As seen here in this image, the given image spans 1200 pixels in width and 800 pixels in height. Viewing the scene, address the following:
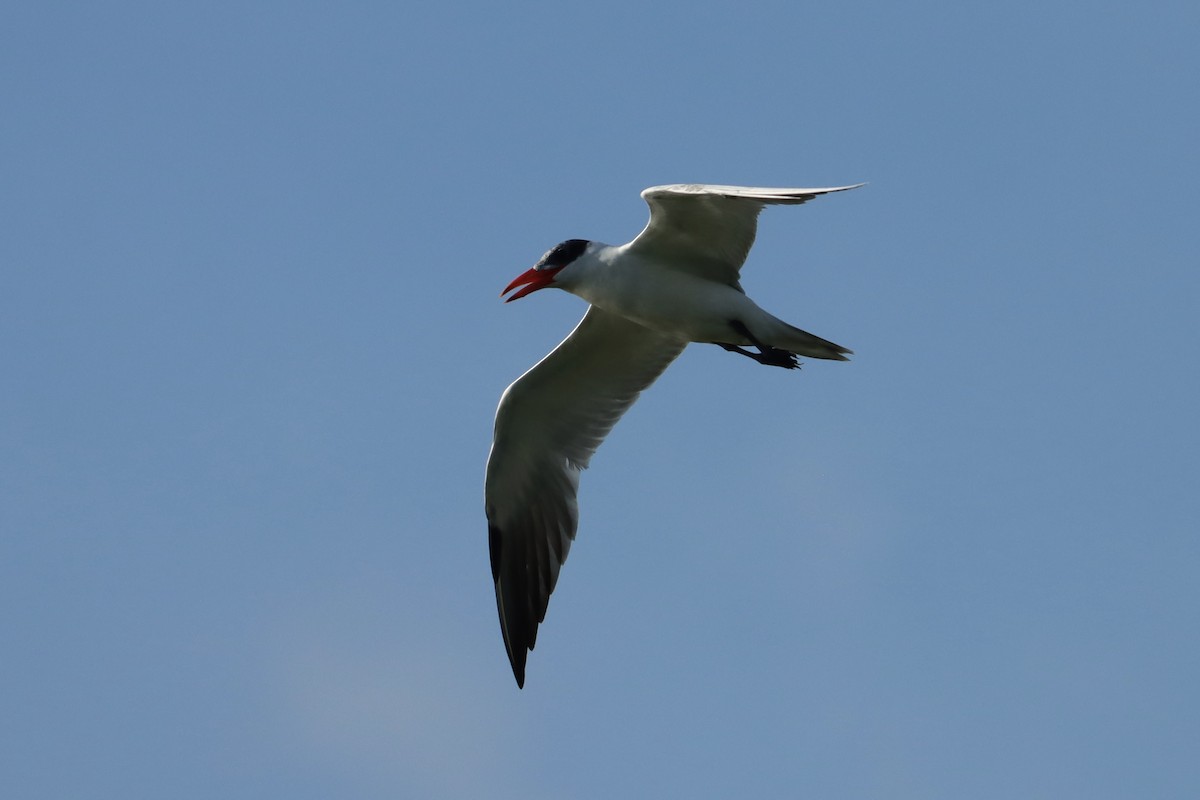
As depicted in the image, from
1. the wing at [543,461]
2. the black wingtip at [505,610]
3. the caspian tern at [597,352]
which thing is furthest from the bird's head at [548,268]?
the black wingtip at [505,610]

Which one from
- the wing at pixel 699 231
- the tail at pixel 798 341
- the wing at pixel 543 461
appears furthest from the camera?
the wing at pixel 543 461

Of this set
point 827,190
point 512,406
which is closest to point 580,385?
point 512,406

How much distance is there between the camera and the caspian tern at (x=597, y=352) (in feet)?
36.3

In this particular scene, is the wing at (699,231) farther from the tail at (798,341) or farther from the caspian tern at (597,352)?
the tail at (798,341)

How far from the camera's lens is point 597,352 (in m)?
12.5

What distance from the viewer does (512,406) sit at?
1262cm

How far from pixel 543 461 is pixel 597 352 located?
43.4 inches

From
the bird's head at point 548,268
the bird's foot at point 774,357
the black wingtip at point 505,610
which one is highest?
the bird's head at point 548,268

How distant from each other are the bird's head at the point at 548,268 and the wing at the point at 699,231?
0.56 meters

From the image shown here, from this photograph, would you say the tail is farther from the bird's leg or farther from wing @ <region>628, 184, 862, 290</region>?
wing @ <region>628, 184, 862, 290</region>

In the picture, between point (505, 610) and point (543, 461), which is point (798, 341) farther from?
point (505, 610)

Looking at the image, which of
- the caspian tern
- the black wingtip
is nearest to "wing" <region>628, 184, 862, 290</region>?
the caspian tern

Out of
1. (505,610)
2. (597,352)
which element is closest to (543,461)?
(597,352)

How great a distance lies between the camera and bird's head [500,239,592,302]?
38.1ft
